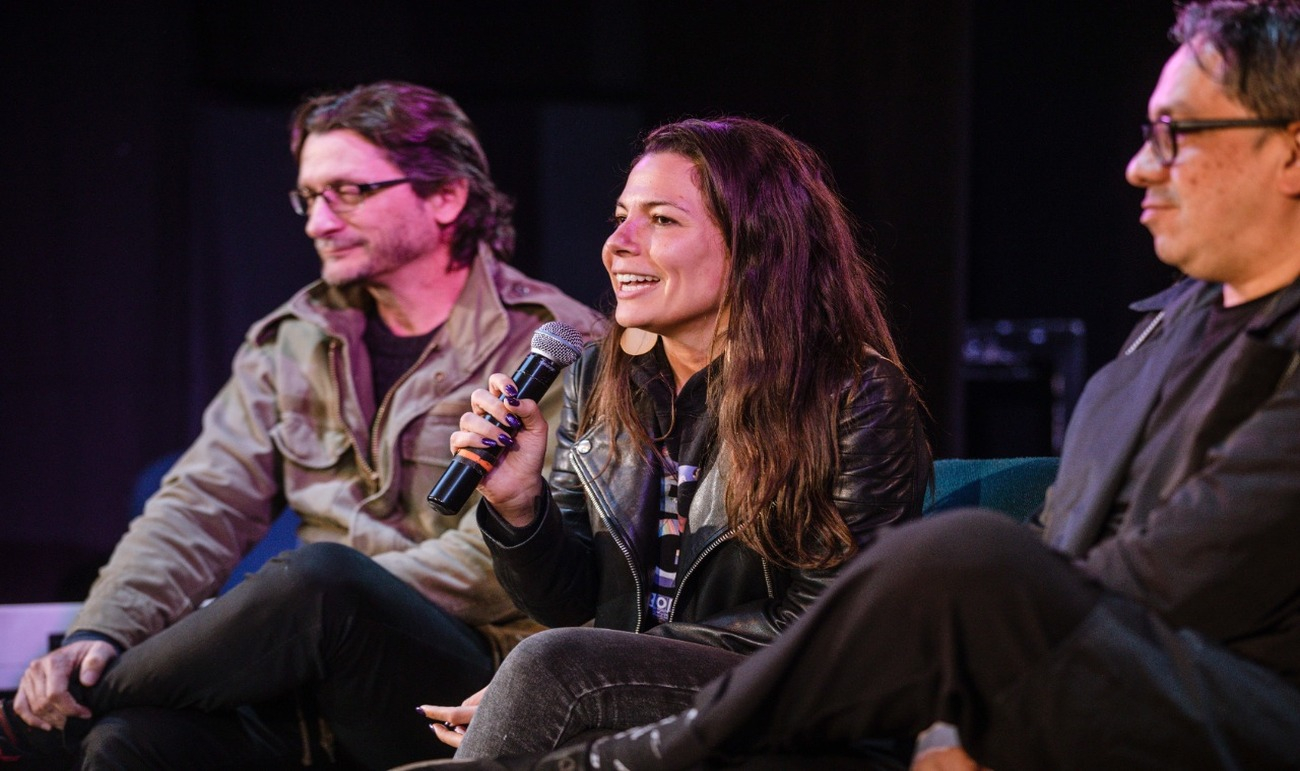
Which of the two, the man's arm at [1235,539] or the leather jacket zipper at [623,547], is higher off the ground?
the man's arm at [1235,539]

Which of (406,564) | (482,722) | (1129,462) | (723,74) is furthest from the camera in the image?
(723,74)

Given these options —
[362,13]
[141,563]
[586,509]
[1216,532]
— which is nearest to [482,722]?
[586,509]

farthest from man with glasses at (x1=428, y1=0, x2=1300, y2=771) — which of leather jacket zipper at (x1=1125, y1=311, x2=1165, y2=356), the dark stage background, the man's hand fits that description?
the dark stage background

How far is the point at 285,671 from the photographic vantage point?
6.85 ft

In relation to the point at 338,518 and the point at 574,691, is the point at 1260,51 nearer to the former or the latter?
the point at 574,691

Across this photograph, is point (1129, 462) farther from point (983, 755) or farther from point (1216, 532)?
point (983, 755)

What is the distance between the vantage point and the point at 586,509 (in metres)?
2.16

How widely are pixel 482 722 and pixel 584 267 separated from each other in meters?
2.09

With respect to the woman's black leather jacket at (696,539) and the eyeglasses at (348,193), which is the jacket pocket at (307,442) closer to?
the eyeglasses at (348,193)

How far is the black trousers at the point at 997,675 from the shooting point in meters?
1.25

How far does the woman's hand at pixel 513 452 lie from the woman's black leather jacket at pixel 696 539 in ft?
0.09

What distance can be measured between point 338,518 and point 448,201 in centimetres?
72

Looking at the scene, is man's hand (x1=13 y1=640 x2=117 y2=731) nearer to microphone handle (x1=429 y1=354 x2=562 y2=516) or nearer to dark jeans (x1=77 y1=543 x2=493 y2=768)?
dark jeans (x1=77 y1=543 x2=493 y2=768)

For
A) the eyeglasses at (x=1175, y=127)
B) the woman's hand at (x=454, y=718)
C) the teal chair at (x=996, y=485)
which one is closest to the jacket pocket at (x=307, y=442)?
the woman's hand at (x=454, y=718)
